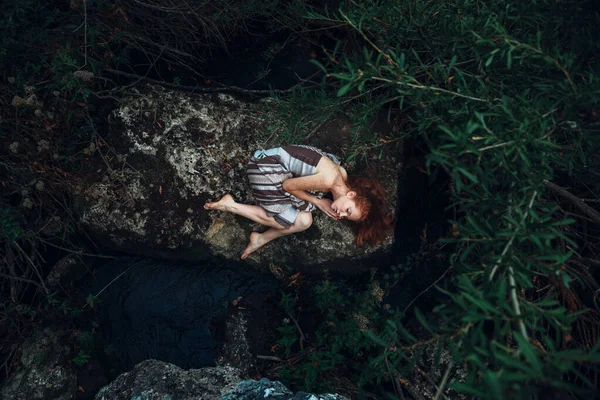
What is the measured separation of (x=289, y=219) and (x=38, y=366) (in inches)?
119

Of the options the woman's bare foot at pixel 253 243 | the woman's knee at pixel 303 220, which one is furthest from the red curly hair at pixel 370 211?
the woman's bare foot at pixel 253 243

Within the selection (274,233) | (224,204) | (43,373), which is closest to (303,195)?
(274,233)

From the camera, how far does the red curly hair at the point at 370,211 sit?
11.2ft

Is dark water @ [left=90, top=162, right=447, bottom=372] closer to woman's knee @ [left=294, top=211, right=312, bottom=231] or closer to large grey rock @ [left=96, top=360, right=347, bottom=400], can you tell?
large grey rock @ [left=96, top=360, right=347, bottom=400]

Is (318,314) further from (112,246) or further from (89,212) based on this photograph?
(89,212)

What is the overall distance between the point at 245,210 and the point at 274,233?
383mm

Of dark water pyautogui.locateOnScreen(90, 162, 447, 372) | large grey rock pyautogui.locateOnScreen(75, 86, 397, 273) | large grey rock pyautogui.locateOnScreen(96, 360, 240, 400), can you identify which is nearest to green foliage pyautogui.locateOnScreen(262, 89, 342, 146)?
large grey rock pyautogui.locateOnScreen(75, 86, 397, 273)

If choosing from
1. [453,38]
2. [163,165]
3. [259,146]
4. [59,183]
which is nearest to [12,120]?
[59,183]

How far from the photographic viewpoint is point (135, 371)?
3549 millimetres

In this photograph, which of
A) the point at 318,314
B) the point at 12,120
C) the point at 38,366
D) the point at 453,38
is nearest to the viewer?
the point at 453,38

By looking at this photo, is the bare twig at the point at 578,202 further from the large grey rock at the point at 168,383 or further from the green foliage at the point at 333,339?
the large grey rock at the point at 168,383

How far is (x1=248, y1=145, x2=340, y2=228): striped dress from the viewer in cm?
330

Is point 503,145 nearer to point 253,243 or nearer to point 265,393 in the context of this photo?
point 265,393

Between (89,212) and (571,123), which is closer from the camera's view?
(571,123)
